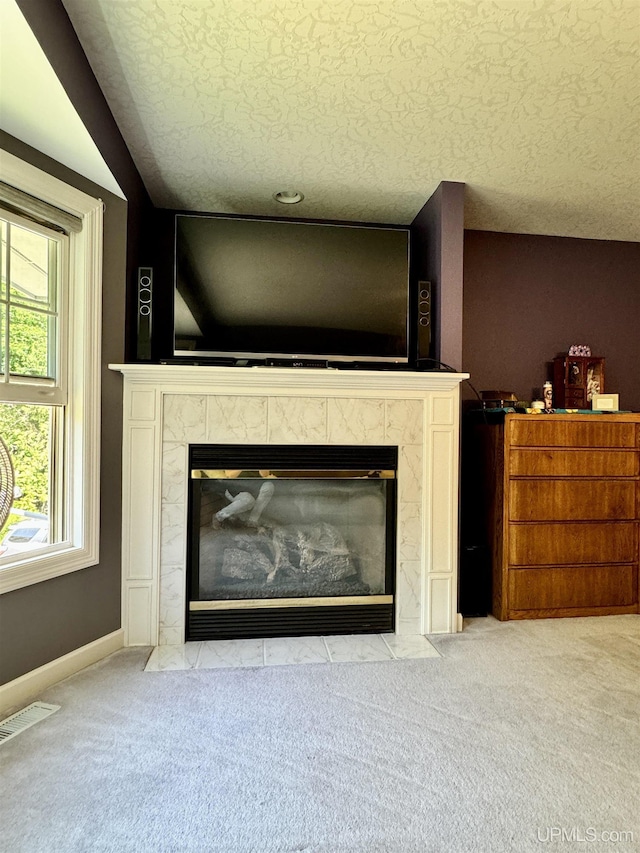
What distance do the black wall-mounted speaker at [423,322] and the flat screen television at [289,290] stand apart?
0.45 feet

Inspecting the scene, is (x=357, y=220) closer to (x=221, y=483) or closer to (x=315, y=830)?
(x=221, y=483)

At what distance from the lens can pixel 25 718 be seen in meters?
1.62

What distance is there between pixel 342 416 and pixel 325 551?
2.47 ft

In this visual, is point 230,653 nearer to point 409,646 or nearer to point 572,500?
point 409,646

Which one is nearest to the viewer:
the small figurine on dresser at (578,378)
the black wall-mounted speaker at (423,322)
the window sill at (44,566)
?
the window sill at (44,566)

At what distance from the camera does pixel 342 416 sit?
243cm

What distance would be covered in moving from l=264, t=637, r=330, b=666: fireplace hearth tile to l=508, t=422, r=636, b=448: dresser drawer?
1.52 metres

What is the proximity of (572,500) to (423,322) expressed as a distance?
4.35 ft

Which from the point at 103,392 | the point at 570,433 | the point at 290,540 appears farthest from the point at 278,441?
the point at 570,433

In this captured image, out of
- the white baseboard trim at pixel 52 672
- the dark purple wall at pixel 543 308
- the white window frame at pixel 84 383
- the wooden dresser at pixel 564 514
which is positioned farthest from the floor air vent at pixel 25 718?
the dark purple wall at pixel 543 308

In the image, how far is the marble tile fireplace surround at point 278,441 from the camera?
→ 2252 mm

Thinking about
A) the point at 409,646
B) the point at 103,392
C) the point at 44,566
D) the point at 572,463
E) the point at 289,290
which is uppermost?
the point at 289,290

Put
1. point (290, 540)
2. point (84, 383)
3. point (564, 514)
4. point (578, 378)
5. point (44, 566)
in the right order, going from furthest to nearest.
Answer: point (578, 378) < point (564, 514) < point (290, 540) < point (84, 383) < point (44, 566)

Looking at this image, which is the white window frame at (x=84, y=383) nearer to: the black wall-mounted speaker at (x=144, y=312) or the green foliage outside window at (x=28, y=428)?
the green foliage outside window at (x=28, y=428)
